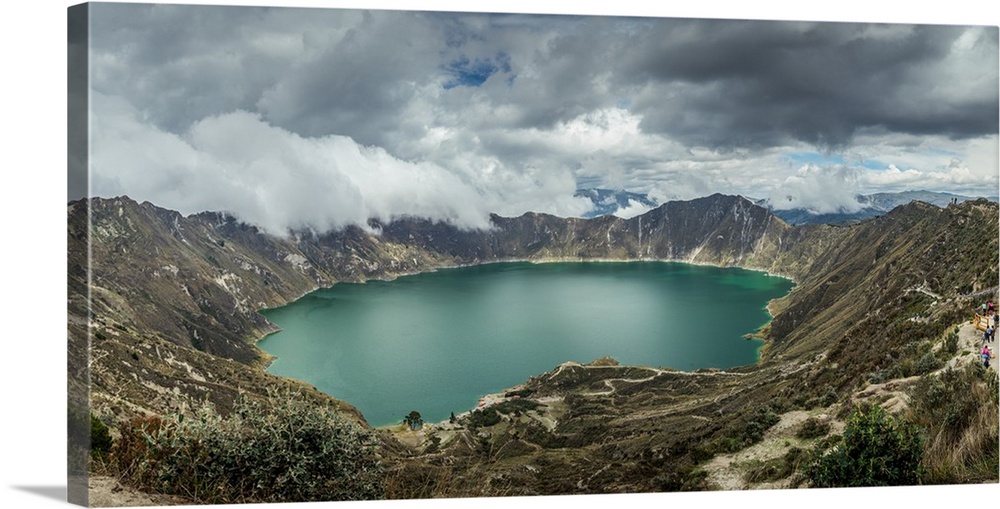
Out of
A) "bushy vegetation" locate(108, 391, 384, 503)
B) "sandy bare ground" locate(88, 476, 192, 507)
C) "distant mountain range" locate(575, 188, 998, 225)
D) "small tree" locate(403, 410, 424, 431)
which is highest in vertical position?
"distant mountain range" locate(575, 188, 998, 225)

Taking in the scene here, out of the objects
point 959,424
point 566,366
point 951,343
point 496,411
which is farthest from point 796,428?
point 496,411

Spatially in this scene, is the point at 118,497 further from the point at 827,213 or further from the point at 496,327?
the point at 827,213

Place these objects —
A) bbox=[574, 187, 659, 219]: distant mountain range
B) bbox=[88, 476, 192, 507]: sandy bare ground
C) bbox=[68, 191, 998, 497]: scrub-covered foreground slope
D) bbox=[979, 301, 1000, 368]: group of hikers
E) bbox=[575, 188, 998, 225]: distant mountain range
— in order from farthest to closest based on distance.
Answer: bbox=[574, 187, 659, 219]: distant mountain range → bbox=[575, 188, 998, 225]: distant mountain range → bbox=[979, 301, 1000, 368]: group of hikers → bbox=[68, 191, 998, 497]: scrub-covered foreground slope → bbox=[88, 476, 192, 507]: sandy bare ground

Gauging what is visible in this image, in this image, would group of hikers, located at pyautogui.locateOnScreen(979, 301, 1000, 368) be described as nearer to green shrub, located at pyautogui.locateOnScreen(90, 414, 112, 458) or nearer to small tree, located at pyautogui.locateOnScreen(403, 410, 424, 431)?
small tree, located at pyautogui.locateOnScreen(403, 410, 424, 431)

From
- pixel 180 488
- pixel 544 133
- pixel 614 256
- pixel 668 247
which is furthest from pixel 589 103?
pixel 668 247

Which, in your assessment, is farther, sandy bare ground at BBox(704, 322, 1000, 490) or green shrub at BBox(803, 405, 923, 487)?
sandy bare ground at BBox(704, 322, 1000, 490)

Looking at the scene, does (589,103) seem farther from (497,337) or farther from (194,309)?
(194,309)

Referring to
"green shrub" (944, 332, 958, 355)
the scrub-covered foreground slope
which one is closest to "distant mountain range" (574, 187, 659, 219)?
the scrub-covered foreground slope
